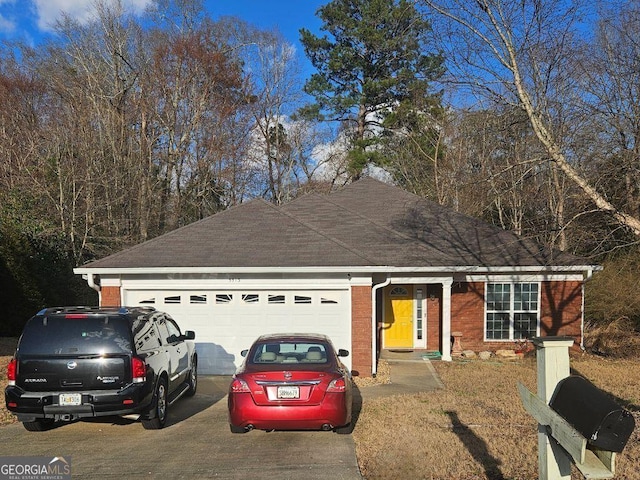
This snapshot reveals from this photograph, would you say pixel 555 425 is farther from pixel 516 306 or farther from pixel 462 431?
pixel 516 306

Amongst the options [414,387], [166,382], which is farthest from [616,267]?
[166,382]

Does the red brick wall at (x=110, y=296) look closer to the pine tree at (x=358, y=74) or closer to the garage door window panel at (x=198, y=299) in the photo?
the garage door window panel at (x=198, y=299)

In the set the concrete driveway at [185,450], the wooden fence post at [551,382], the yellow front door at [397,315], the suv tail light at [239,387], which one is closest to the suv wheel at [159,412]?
the concrete driveway at [185,450]

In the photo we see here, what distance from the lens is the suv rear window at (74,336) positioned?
7.40m

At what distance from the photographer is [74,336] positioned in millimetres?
7484

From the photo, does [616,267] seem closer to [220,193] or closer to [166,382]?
[166,382]

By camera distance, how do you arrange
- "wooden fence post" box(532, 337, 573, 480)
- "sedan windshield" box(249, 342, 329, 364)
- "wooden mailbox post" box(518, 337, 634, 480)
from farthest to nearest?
"sedan windshield" box(249, 342, 329, 364) < "wooden fence post" box(532, 337, 573, 480) < "wooden mailbox post" box(518, 337, 634, 480)

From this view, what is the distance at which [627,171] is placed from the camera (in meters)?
11.1

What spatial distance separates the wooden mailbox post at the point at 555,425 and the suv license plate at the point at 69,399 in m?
5.70

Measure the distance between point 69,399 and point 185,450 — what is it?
5.51 feet

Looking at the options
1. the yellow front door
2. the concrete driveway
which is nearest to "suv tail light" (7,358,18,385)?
the concrete driveway

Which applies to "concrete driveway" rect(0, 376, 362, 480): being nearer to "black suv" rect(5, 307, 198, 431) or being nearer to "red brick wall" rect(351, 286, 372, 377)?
"black suv" rect(5, 307, 198, 431)

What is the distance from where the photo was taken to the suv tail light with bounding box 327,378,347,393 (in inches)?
287

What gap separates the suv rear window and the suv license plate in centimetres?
54
